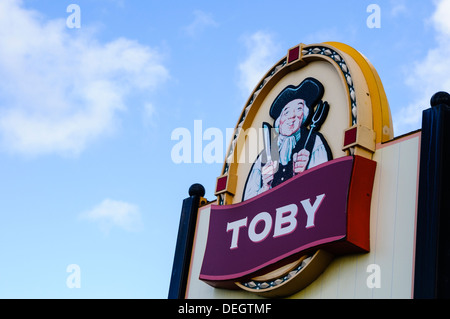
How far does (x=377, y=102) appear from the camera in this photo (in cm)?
933

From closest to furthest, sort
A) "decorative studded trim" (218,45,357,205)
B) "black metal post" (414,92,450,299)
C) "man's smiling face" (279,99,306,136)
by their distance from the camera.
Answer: "black metal post" (414,92,450,299) < "decorative studded trim" (218,45,357,205) < "man's smiling face" (279,99,306,136)

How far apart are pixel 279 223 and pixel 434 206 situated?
2569mm

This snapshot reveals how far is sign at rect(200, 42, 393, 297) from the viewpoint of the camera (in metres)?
8.66

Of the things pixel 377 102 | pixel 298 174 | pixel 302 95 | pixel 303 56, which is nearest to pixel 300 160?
pixel 298 174

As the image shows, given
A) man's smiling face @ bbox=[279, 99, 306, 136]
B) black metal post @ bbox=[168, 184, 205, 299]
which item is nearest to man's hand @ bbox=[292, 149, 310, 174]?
man's smiling face @ bbox=[279, 99, 306, 136]

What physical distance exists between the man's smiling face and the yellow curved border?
1.14 meters

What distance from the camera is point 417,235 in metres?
7.69

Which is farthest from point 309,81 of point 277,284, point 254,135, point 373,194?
point 277,284

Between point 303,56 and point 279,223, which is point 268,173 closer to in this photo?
point 279,223

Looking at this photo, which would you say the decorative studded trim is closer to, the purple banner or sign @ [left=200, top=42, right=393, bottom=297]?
sign @ [left=200, top=42, right=393, bottom=297]

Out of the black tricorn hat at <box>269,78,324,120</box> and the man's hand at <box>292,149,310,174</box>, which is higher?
the black tricorn hat at <box>269,78,324,120</box>

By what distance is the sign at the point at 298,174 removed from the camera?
28.4ft

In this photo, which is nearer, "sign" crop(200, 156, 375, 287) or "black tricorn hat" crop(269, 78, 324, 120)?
"sign" crop(200, 156, 375, 287)

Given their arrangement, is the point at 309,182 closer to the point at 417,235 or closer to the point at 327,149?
the point at 327,149
